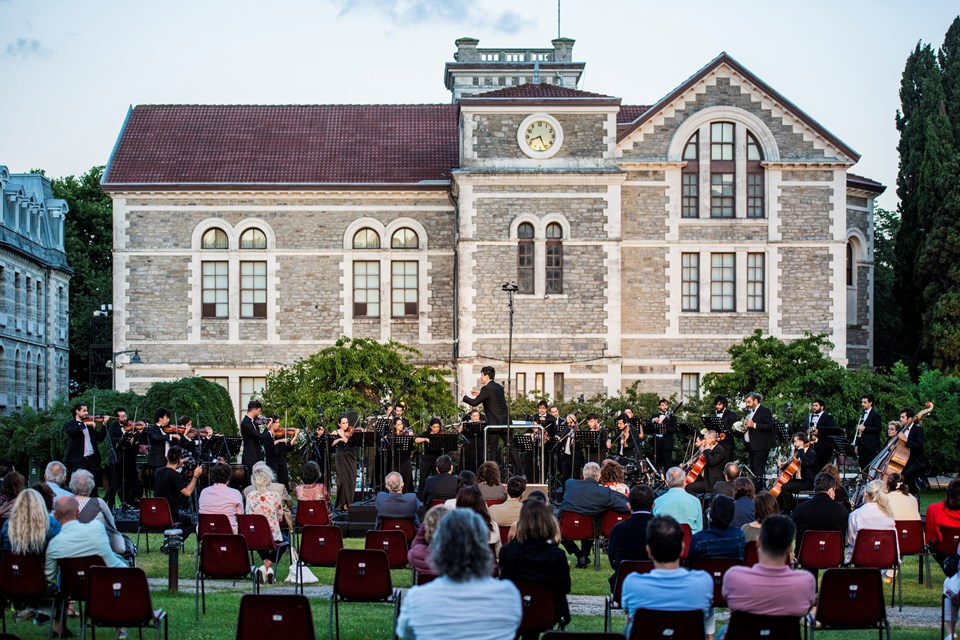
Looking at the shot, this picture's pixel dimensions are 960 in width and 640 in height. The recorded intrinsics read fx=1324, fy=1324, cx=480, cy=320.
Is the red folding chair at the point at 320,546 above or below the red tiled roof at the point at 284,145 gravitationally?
below

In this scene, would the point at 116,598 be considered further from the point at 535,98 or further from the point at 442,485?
the point at 535,98

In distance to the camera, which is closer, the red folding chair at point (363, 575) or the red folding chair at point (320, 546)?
the red folding chair at point (363, 575)

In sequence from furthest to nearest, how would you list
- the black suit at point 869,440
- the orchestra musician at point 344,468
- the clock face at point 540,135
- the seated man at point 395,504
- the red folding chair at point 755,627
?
the clock face at point 540,135 < the orchestra musician at point 344,468 < the black suit at point 869,440 < the seated man at point 395,504 < the red folding chair at point 755,627

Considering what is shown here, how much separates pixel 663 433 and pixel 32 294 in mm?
33957

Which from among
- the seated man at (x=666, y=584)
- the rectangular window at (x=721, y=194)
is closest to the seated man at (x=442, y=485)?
the seated man at (x=666, y=584)

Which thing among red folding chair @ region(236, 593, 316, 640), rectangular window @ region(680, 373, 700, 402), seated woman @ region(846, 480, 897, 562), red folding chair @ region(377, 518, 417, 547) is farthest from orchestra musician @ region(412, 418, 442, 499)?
rectangular window @ region(680, 373, 700, 402)

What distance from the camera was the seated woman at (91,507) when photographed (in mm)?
12391

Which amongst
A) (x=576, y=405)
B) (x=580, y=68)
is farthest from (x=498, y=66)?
(x=576, y=405)

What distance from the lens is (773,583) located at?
892 cm

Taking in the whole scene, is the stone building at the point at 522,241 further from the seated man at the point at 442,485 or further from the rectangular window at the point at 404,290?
the seated man at the point at 442,485

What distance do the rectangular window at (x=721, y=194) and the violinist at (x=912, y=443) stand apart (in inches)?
678

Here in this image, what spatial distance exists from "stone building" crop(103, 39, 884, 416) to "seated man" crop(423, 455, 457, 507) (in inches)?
796

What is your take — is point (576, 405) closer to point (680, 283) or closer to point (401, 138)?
point (680, 283)

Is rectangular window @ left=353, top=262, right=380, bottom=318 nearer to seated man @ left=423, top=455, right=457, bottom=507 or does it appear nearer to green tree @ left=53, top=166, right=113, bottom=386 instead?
seated man @ left=423, top=455, right=457, bottom=507
